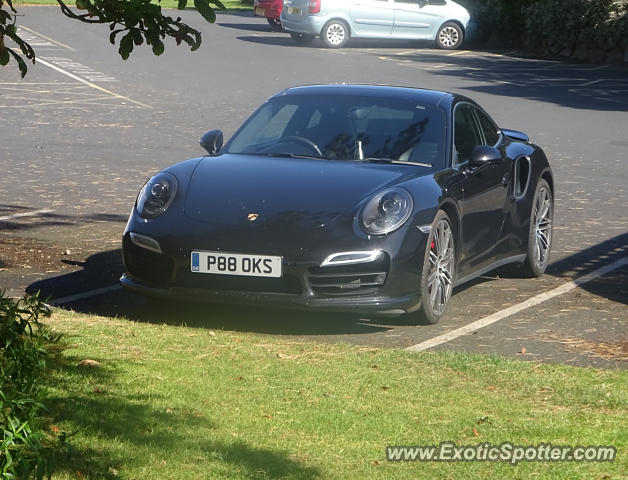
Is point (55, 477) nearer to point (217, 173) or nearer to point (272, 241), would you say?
point (272, 241)

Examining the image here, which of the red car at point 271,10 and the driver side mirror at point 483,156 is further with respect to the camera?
the red car at point 271,10

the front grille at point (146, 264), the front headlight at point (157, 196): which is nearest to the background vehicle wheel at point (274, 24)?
the front headlight at point (157, 196)

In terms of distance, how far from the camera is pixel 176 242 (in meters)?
8.05

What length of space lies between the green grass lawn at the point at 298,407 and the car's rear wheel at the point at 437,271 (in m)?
0.92

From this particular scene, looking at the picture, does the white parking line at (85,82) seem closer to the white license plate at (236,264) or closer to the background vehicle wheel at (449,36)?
the background vehicle wheel at (449,36)

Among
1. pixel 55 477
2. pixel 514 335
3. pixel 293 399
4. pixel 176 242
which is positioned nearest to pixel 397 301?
pixel 514 335

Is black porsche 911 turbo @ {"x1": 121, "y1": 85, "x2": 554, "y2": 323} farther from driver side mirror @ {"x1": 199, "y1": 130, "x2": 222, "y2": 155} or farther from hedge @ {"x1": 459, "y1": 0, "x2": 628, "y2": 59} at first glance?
hedge @ {"x1": 459, "y1": 0, "x2": 628, "y2": 59}

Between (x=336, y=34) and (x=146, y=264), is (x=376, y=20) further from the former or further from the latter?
(x=146, y=264)

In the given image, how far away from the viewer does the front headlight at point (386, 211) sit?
796 centimetres

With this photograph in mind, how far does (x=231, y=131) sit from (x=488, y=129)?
9965 millimetres

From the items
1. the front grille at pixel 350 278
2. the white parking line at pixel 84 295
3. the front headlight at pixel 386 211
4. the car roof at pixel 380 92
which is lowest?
the white parking line at pixel 84 295

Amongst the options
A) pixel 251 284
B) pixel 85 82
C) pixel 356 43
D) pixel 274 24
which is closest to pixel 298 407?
pixel 251 284

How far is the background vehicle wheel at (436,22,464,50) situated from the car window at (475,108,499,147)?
2804 centimetres

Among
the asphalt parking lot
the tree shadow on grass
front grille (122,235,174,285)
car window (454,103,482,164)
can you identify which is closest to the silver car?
the asphalt parking lot
